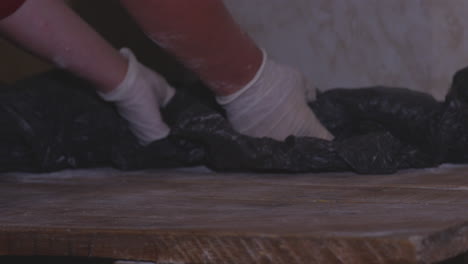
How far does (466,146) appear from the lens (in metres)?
1.94

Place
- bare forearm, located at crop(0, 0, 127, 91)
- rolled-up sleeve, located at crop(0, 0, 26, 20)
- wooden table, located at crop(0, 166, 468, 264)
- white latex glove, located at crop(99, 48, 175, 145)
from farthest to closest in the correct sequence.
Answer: white latex glove, located at crop(99, 48, 175, 145) < bare forearm, located at crop(0, 0, 127, 91) < rolled-up sleeve, located at crop(0, 0, 26, 20) < wooden table, located at crop(0, 166, 468, 264)

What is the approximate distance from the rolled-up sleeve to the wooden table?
0.37m

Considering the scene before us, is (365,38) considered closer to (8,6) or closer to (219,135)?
(219,135)

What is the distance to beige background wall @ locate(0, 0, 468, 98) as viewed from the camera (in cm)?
245

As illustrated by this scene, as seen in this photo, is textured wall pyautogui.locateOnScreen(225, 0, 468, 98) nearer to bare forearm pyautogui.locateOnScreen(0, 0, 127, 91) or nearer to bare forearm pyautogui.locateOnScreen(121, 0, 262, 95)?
bare forearm pyautogui.locateOnScreen(121, 0, 262, 95)

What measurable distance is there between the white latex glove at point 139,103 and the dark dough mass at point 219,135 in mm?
35

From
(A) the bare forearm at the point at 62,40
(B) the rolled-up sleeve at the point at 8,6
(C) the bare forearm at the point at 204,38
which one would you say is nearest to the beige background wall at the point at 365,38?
(C) the bare forearm at the point at 204,38

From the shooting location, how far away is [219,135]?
1988 millimetres

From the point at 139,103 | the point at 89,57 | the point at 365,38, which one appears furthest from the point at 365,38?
the point at 89,57

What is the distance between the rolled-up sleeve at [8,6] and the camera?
1.82 meters

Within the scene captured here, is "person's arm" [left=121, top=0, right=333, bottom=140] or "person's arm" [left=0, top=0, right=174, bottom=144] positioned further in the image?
"person's arm" [left=0, top=0, right=174, bottom=144]

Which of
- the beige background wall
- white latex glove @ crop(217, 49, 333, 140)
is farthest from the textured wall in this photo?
white latex glove @ crop(217, 49, 333, 140)

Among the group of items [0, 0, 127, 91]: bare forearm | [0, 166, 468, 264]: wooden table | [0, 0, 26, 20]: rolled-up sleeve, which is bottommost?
[0, 166, 468, 264]: wooden table

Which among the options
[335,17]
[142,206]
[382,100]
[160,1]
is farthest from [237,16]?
[142,206]
